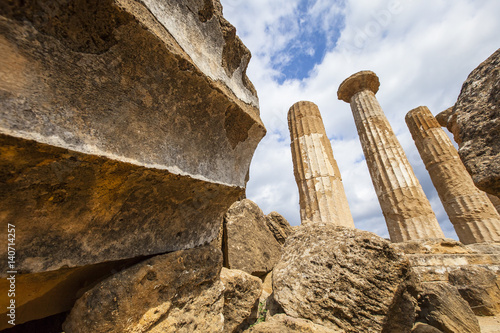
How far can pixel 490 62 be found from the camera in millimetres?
1716

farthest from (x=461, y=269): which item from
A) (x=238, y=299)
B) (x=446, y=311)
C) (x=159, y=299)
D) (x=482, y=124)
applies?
(x=159, y=299)

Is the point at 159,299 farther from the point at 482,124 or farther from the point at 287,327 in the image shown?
the point at 482,124

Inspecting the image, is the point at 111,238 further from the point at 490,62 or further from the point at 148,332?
the point at 490,62

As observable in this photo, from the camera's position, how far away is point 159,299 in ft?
3.61

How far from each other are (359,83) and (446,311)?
7766 millimetres

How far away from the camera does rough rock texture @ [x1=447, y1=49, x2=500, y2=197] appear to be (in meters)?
1.47

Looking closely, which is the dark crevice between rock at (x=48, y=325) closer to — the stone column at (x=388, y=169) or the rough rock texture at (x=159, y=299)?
the rough rock texture at (x=159, y=299)

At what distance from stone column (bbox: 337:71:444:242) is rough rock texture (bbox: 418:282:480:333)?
408cm

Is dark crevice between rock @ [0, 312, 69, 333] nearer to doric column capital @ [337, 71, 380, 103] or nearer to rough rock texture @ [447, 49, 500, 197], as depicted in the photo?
rough rock texture @ [447, 49, 500, 197]

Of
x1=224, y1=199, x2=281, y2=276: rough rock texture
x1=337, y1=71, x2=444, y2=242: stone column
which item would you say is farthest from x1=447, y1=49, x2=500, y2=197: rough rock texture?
x1=337, y1=71, x2=444, y2=242: stone column

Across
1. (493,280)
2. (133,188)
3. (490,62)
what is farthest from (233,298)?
(493,280)

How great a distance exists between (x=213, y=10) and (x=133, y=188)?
3.54 ft

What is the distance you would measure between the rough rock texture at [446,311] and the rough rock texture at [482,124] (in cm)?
146

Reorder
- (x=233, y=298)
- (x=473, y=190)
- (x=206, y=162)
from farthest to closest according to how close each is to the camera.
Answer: (x=473, y=190) → (x=233, y=298) → (x=206, y=162)
